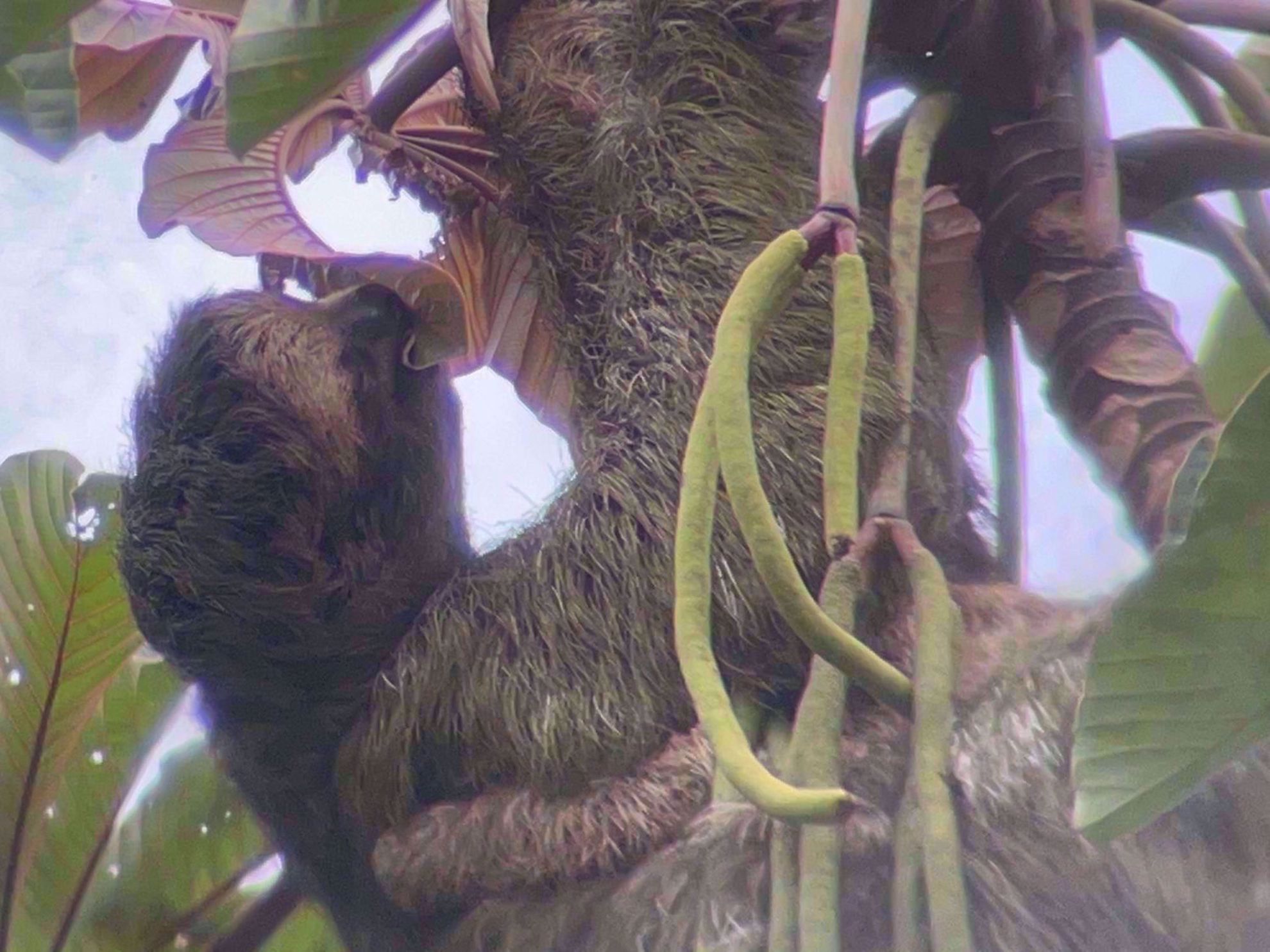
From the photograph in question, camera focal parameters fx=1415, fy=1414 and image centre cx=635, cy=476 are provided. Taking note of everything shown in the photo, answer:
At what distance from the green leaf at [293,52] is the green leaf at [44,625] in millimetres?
1131

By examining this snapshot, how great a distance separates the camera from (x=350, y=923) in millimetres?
1714

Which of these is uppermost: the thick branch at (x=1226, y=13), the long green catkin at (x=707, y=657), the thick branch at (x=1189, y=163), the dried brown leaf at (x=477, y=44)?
the dried brown leaf at (x=477, y=44)

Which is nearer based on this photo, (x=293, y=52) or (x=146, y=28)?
(x=293, y=52)

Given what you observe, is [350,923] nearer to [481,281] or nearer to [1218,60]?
[481,281]

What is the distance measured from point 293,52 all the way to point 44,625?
4.44 ft

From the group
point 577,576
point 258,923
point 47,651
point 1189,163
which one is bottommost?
point 258,923

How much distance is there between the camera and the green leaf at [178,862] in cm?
236

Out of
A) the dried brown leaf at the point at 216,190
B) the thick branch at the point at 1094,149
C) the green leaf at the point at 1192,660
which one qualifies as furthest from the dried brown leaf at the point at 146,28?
the green leaf at the point at 1192,660

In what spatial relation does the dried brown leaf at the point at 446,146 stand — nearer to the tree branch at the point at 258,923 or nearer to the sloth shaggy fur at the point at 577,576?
the sloth shaggy fur at the point at 577,576

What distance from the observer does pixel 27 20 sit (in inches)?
46.9

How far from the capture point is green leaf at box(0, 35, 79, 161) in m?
1.34

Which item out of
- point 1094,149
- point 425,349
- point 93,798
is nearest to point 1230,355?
point 1094,149

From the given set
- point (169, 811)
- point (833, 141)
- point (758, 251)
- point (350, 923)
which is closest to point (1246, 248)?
point (758, 251)

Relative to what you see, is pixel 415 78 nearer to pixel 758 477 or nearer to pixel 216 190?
pixel 216 190
